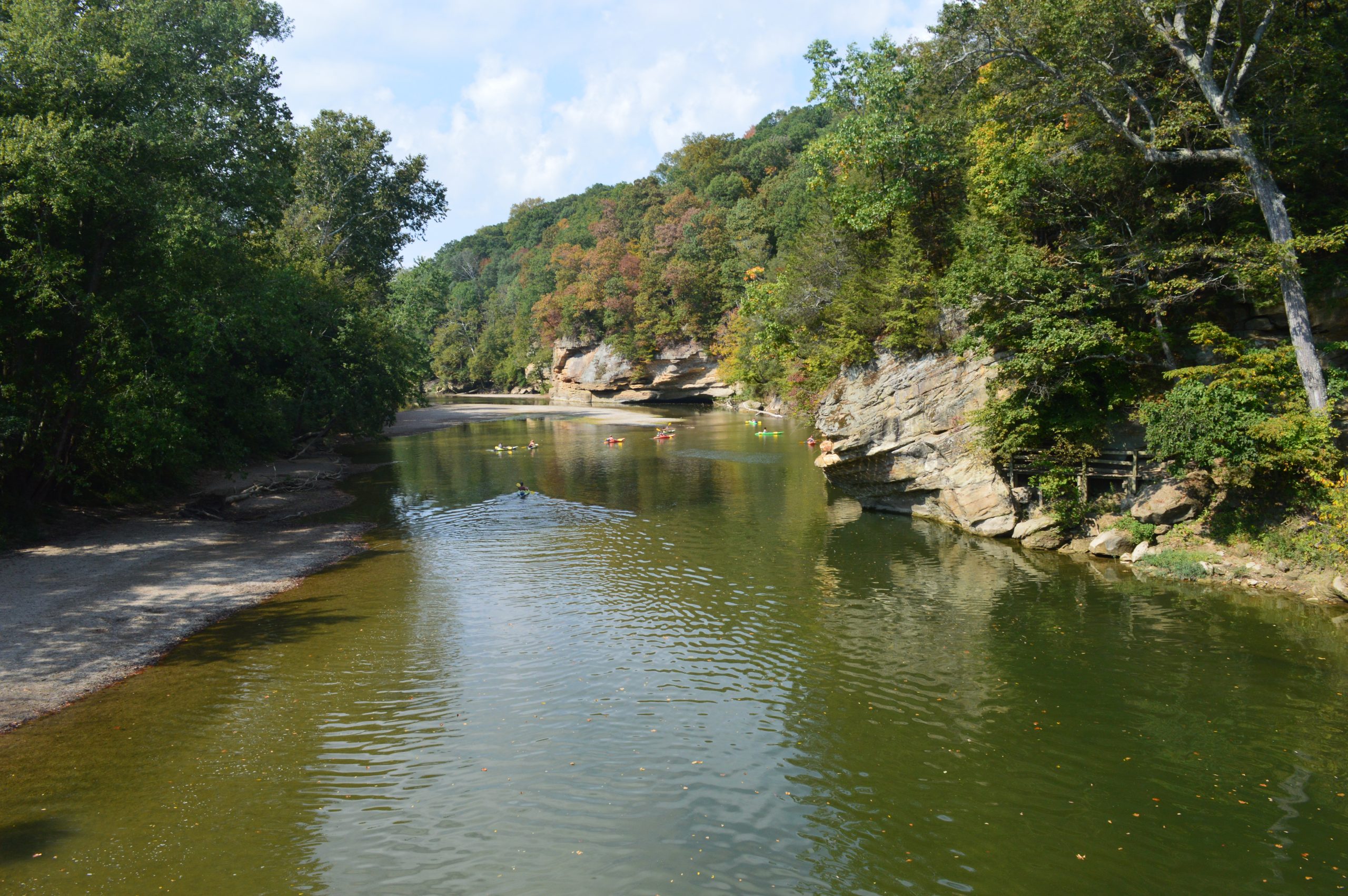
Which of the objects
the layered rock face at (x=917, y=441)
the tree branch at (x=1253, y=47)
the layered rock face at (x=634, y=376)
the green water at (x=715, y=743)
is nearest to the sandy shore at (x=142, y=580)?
the green water at (x=715, y=743)

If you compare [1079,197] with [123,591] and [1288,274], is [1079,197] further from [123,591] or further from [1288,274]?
[123,591]

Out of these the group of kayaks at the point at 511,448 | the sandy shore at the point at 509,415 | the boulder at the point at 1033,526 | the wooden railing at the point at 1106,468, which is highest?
the sandy shore at the point at 509,415

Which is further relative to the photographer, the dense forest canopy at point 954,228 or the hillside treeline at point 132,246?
the hillside treeline at point 132,246

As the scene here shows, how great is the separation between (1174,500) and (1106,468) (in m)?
2.12

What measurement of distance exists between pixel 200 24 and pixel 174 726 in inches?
1268

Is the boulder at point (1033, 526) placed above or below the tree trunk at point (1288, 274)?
below

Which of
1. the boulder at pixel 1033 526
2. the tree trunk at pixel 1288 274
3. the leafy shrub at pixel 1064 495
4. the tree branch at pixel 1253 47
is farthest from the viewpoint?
the boulder at pixel 1033 526

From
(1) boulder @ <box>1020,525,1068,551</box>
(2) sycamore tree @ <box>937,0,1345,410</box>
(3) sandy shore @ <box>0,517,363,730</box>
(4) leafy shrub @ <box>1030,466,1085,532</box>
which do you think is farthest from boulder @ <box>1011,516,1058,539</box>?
(3) sandy shore @ <box>0,517,363,730</box>

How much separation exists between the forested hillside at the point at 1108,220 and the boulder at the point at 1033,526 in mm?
2156

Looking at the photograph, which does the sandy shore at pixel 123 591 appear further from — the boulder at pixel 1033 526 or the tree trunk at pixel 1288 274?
the tree trunk at pixel 1288 274

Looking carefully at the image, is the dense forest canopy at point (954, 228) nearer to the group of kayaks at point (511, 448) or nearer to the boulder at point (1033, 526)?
the boulder at point (1033, 526)

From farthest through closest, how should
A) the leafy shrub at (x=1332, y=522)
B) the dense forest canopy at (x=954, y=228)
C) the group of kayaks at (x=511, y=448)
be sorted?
the group of kayaks at (x=511, y=448) → the dense forest canopy at (x=954, y=228) → the leafy shrub at (x=1332, y=522)

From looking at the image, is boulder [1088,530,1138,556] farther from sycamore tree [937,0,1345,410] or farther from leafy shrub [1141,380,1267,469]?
sycamore tree [937,0,1345,410]

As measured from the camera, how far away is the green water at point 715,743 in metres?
9.45
